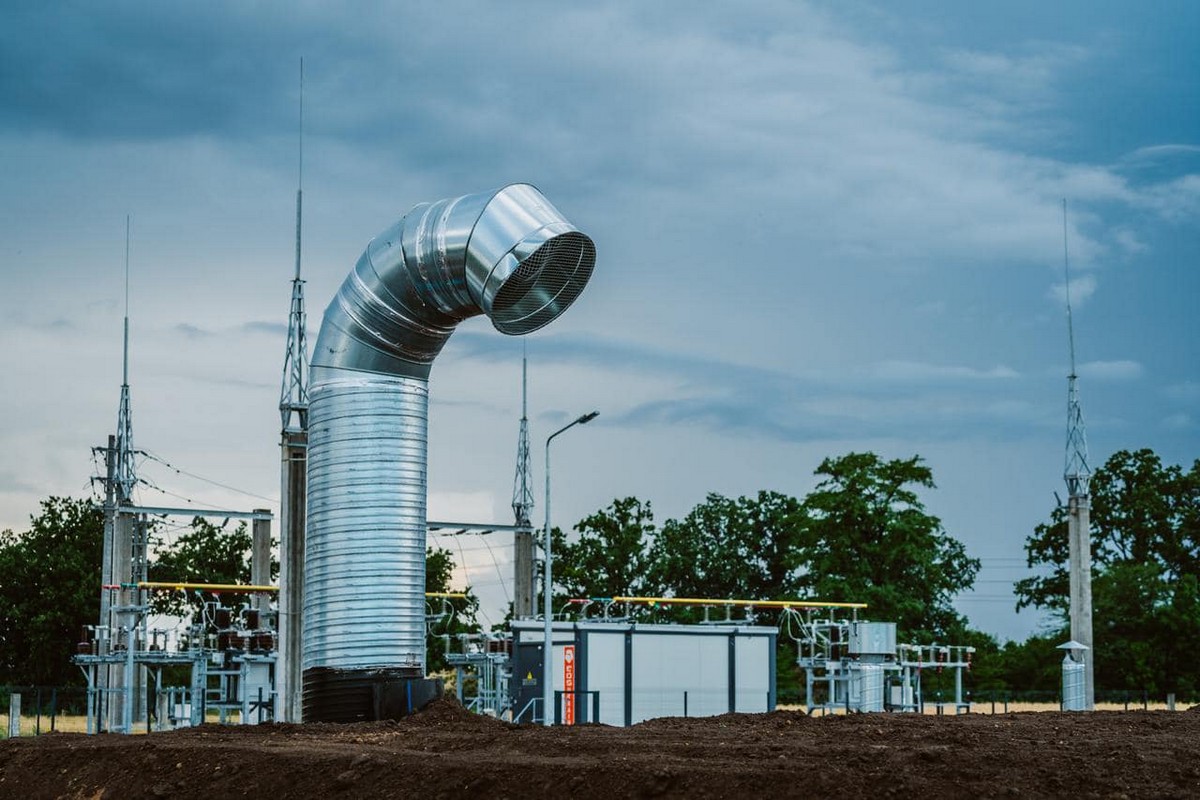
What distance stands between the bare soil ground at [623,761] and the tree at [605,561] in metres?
55.9

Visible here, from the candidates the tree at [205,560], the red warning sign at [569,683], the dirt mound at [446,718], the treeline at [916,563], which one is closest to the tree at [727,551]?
the treeline at [916,563]

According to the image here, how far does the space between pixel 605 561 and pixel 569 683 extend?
4150 centimetres

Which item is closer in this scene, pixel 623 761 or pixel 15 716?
pixel 623 761

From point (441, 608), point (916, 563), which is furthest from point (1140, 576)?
point (441, 608)

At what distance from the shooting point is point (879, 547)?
70000 mm

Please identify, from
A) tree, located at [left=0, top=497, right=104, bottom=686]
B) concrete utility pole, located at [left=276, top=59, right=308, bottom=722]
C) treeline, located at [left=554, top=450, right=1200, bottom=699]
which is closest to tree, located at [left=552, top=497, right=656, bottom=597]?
treeline, located at [left=554, top=450, right=1200, bottom=699]

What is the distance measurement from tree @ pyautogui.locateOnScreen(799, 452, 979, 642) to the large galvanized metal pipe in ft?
151

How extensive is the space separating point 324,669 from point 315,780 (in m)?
6.75

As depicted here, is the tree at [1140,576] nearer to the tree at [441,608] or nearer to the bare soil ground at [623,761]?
the tree at [441,608]

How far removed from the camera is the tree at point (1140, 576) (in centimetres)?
7219

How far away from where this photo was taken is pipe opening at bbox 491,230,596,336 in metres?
23.3

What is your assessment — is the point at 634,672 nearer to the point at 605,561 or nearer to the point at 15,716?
the point at 15,716

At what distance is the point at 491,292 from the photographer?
23125mm

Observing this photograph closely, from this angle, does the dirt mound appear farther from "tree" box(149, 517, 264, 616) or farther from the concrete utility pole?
"tree" box(149, 517, 264, 616)
